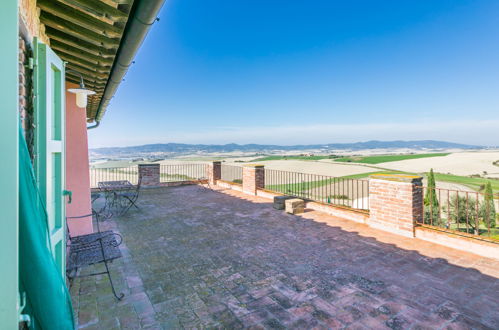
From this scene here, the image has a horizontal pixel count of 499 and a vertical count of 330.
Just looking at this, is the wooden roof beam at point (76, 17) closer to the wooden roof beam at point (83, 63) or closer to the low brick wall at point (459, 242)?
the wooden roof beam at point (83, 63)

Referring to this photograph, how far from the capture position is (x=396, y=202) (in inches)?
175

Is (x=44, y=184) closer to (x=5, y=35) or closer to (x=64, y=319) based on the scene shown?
(x=64, y=319)

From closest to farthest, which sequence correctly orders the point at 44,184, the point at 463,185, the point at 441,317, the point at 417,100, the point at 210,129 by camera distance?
the point at 44,184, the point at 441,317, the point at 463,185, the point at 417,100, the point at 210,129

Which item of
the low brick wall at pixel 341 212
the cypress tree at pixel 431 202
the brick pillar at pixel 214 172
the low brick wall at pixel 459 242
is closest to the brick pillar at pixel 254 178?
the low brick wall at pixel 341 212

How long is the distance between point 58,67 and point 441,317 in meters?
4.15

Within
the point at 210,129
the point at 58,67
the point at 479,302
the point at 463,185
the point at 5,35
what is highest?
the point at 210,129

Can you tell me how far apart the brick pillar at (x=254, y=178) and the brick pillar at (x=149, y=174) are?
4.18 metres

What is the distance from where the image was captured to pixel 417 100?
100 feet

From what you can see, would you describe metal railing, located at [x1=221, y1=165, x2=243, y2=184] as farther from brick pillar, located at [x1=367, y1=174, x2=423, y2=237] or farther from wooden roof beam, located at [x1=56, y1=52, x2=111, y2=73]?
wooden roof beam, located at [x1=56, y1=52, x2=111, y2=73]

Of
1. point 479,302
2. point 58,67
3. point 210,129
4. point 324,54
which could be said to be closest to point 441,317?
point 479,302

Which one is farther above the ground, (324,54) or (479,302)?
(324,54)

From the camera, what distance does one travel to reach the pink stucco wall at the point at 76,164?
13.5 feet

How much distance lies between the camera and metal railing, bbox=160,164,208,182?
11734mm

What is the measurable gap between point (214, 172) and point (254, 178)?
311 cm
